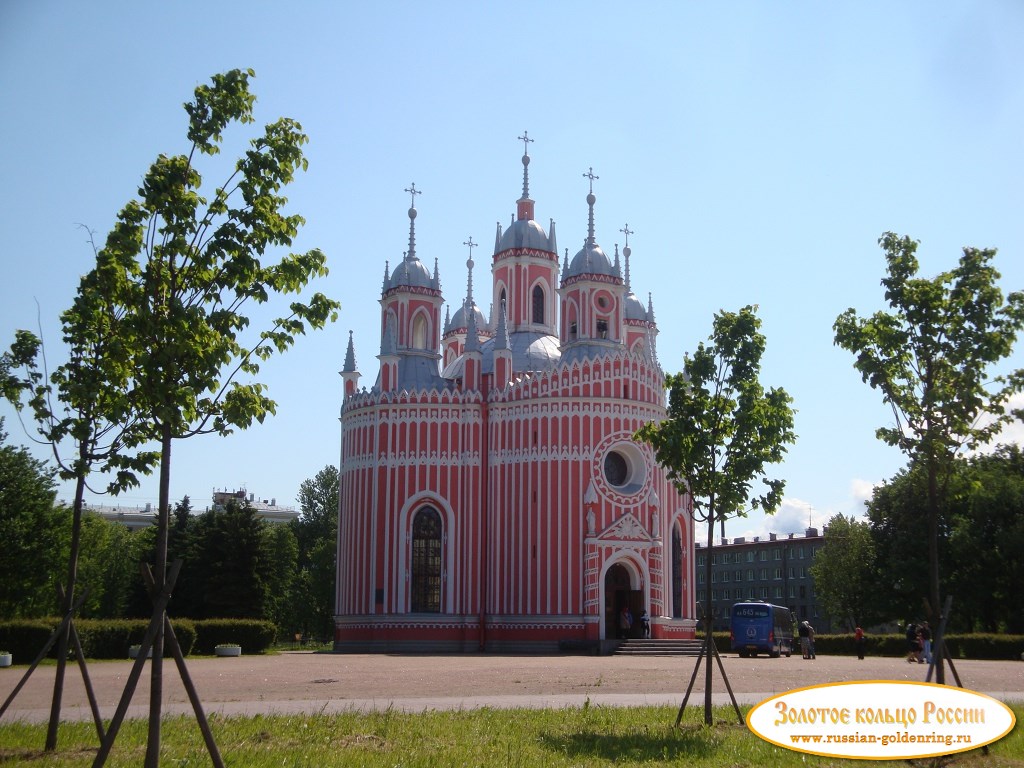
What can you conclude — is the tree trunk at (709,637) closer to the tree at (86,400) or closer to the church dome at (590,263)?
the tree at (86,400)

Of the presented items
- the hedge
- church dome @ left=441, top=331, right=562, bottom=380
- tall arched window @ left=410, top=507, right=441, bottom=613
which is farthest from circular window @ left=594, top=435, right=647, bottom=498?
the hedge

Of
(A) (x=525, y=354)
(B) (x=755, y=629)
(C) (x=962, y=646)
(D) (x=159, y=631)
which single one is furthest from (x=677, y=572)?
(D) (x=159, y=631)

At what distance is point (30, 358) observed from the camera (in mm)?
15281

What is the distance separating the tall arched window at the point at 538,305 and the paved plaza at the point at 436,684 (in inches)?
992

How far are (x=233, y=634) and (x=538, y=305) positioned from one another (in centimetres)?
2481

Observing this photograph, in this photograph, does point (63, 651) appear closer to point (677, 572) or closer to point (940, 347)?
point (940, 347)

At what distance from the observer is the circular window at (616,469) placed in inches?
1980

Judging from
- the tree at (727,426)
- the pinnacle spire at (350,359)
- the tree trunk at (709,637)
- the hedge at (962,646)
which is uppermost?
the pinnacle spire at (350,359)

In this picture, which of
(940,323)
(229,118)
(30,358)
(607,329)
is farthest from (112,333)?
(607,329)

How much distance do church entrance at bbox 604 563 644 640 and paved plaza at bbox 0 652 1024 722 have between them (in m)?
10.4

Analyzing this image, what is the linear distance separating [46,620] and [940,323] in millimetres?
31445

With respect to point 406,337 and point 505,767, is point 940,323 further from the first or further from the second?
point 406,337

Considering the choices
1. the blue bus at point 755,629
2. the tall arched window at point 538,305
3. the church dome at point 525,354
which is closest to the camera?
the blue bus at point 755,629

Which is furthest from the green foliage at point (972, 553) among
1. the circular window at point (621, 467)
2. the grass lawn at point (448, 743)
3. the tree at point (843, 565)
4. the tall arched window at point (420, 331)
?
the grass lawn at point (448, 743)
